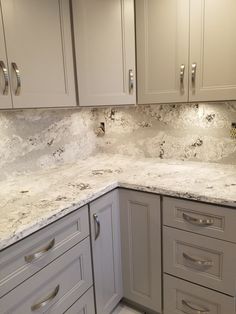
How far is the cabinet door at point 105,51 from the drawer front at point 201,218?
2.45 ft

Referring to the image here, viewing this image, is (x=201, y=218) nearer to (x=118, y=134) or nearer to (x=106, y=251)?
(x=106, y=251)

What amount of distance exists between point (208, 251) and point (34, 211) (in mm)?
881

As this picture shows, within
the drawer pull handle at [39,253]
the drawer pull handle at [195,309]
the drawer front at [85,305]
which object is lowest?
the drawer pull handle at [195,309]

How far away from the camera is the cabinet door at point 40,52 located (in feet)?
3.76

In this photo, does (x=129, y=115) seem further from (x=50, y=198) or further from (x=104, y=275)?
(x=104, y=275)

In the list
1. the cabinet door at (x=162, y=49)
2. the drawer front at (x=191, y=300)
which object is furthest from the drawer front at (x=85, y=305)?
the cabinet door at (x=162, y=49)

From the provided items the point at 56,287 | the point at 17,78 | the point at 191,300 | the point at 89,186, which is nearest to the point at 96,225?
the point at 89,186

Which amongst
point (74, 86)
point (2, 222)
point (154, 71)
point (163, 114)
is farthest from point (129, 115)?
point (2, 222)

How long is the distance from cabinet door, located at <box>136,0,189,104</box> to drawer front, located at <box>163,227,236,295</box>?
810 mm

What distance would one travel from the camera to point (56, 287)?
3.69ft

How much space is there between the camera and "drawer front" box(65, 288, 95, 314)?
4.07ft

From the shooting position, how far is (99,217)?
1358mm

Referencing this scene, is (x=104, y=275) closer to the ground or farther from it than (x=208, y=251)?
closer to the ground

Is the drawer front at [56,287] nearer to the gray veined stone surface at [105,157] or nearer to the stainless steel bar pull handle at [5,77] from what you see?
the gray veined stone surface at [105,157]
